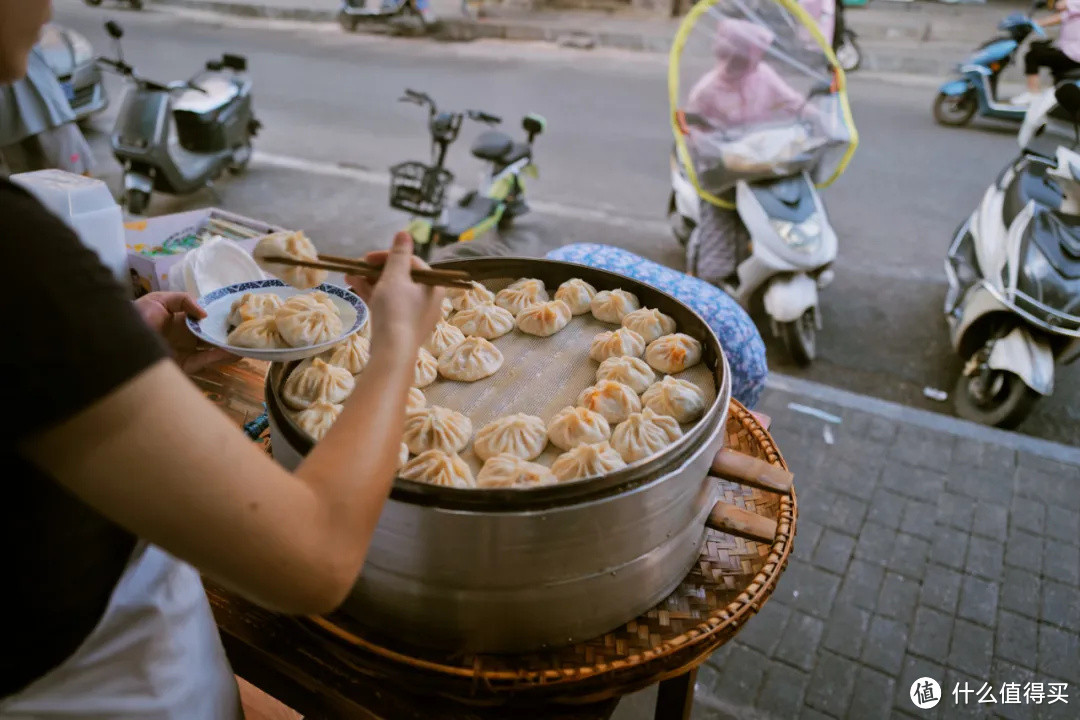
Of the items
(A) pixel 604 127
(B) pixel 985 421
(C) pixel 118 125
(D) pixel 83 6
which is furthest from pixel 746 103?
(D) pixel 83 6

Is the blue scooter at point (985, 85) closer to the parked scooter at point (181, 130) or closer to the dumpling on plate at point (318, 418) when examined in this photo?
the parked scooter at point (181, 130)

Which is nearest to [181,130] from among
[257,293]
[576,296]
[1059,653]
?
[257,293]

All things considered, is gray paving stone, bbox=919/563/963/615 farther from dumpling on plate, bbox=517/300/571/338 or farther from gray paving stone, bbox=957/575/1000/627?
dumpling on plate, bbox=517/300/571/338

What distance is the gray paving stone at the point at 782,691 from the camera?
272cm

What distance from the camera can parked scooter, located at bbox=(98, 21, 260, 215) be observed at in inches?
246

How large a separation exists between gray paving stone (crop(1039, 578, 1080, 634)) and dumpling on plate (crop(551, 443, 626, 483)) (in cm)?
252

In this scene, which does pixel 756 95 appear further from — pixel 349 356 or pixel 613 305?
pixel 349 356

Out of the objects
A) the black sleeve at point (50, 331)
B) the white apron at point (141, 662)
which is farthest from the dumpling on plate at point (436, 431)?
the black sleeve at point (50, 331)

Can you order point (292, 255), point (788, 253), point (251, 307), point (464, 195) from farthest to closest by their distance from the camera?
point (464, 195) → point (788, 253) → point (292, 255) → point (251, 307)

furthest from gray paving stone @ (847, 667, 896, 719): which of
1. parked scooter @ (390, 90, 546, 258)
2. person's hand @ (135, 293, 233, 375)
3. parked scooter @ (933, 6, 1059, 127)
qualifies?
parked scooter @ (933, 6, 1059, 127)

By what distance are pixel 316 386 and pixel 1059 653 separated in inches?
120

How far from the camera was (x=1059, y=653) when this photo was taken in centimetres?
286

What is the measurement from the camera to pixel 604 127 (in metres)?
8.77

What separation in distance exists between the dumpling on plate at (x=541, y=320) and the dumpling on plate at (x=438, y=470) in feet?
2.16
